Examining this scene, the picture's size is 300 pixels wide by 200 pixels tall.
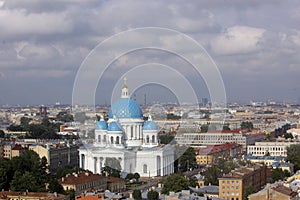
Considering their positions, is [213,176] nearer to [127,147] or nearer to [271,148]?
[127,147]

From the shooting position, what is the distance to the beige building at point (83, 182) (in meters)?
24.9

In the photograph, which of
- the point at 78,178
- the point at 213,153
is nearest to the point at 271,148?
the point at 213,153

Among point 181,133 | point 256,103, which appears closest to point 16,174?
point 181,133

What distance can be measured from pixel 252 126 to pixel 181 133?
16407 millimetres

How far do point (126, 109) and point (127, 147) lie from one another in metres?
2.44

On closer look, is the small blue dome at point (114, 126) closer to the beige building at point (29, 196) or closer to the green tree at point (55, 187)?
the green tree at point (55, 187)

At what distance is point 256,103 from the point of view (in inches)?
6806

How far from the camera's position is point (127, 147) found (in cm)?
3497

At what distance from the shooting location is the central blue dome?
119 ft

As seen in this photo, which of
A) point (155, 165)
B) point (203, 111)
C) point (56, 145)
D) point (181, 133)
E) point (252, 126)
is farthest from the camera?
point (203, 111)

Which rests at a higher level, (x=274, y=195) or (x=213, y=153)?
(x=274, y=195)

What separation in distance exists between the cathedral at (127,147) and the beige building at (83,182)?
18.3 ft

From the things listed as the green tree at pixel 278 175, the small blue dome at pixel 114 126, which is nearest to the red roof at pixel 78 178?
the small blue dome at pixel 114 126

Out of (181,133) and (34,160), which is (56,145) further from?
(181,133)
